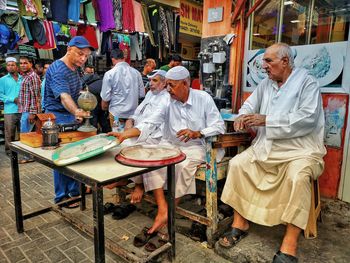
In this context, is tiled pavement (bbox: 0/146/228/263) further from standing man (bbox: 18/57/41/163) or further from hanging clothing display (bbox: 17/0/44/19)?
hanging clothing display (bbox: 17/0/44/19)

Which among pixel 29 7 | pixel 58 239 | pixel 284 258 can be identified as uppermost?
pixel 29 7

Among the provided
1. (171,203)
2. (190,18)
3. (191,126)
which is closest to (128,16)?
(190,18)

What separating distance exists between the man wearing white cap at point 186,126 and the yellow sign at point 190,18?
4.34 meters

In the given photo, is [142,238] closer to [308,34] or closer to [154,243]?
[154,243]

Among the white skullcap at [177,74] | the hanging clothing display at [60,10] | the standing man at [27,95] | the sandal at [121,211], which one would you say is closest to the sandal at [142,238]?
the sandal at [121,211]

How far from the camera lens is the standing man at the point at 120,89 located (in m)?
4.69

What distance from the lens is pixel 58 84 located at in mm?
2971

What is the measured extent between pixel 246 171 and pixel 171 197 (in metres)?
0.75

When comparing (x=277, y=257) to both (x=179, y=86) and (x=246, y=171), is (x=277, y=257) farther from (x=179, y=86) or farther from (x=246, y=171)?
(x=179, y=86)

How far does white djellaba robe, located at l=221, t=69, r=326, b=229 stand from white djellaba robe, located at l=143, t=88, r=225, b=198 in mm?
341

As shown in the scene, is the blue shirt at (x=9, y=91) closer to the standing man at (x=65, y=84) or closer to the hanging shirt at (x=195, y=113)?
the standing man at (x=65, y=84)

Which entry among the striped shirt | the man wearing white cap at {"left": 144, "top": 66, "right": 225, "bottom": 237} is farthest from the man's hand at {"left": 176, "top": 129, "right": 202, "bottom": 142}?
the striped shirt

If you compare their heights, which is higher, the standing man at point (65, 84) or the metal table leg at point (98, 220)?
the standing man at point (65, 84)

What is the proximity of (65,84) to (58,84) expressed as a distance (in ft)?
0.23
